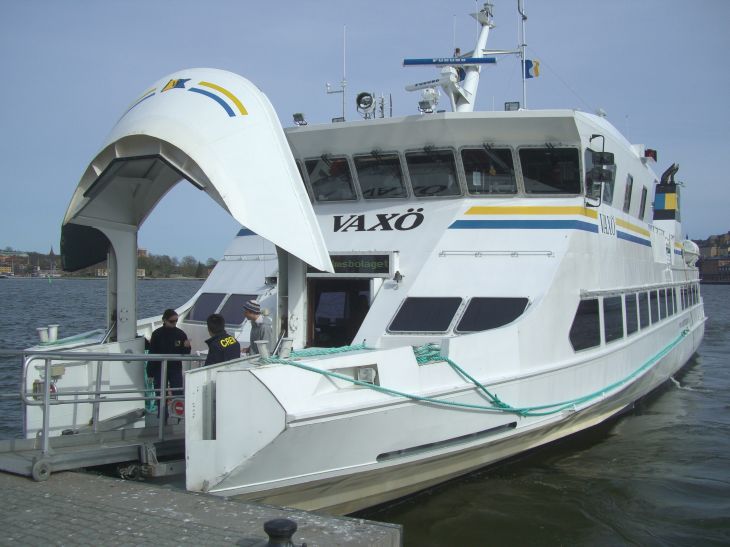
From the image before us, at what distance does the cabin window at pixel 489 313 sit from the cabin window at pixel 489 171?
5.08 ft

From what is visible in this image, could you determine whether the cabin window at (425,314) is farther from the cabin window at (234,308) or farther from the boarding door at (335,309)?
the cabin window at (234,308)

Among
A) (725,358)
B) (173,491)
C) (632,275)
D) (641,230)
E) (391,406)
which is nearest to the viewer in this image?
(173,491)

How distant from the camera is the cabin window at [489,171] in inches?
322

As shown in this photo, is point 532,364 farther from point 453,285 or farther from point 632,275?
point 632,275

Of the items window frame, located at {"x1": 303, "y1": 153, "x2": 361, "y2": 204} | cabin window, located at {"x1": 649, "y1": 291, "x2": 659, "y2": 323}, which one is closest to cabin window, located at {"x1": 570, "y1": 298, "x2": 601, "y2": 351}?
window frame, located at {"x1": 303, "y1": 153, "x2": 361, "y2": 204}

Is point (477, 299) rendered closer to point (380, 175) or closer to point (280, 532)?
point (380, 175)

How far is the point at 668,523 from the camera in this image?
6.89 meters

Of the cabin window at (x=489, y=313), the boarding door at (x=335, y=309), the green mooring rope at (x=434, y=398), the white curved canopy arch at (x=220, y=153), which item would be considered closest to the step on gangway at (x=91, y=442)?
the green mooring rope at (x=434, y=398)

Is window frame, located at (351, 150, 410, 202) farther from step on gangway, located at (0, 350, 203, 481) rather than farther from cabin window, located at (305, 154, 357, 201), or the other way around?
step on gangway, located at (0, 350, 203, 481)

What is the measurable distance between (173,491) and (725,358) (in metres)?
18.2

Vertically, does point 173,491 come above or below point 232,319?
below

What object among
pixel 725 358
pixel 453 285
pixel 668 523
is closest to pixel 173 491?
pixel 453 285

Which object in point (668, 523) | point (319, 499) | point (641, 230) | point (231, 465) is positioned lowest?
point (668, 523)

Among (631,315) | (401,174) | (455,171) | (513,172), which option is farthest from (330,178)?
(631,315)
